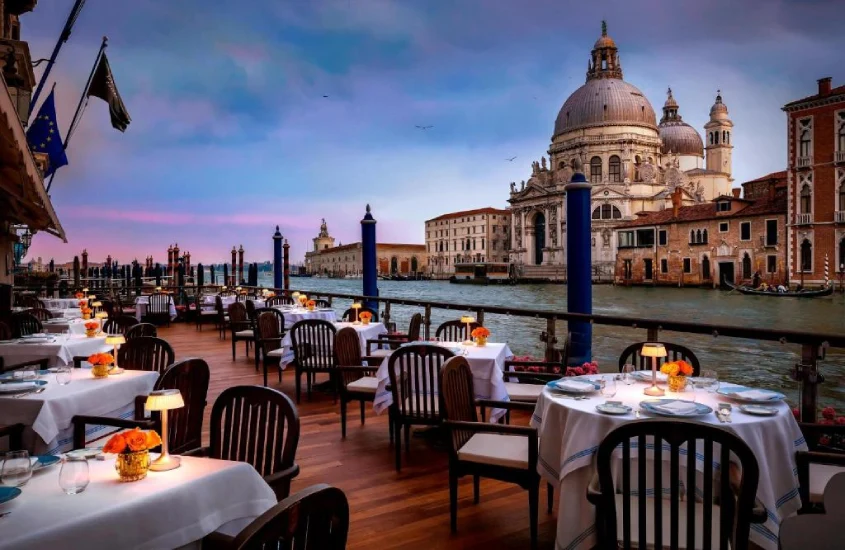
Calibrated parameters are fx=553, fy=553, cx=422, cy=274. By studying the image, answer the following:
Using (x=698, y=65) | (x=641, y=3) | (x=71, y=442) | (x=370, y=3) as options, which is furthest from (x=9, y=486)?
(x=698, y=65)

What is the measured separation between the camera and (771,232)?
1590 inches

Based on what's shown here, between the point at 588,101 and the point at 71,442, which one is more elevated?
the point at 588,101

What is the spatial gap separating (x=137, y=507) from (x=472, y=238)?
9593 centimetres

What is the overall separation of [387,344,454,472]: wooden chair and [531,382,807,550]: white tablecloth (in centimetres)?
148

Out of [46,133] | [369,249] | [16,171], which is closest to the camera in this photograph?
[16,171]

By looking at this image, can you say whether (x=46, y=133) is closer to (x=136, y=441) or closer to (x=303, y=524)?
(x=136, y=441)

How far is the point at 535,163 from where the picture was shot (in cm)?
8119

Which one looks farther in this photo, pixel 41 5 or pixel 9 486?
pixel 41 5

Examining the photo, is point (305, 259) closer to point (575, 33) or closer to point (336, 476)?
point (575, 33)

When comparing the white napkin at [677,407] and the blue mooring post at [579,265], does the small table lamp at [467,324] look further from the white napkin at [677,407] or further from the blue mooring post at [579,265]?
the white napkin at [677,407]

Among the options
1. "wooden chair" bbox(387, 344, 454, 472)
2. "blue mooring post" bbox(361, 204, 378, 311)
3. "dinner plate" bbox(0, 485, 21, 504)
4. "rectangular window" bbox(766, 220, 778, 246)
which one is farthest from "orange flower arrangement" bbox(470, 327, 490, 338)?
"rectangular window" bbox(766, 220, 778, 246)

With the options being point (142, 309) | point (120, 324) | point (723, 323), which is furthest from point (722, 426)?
point (723, 323)

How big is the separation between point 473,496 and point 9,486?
108 inches

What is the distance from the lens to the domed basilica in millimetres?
69250
